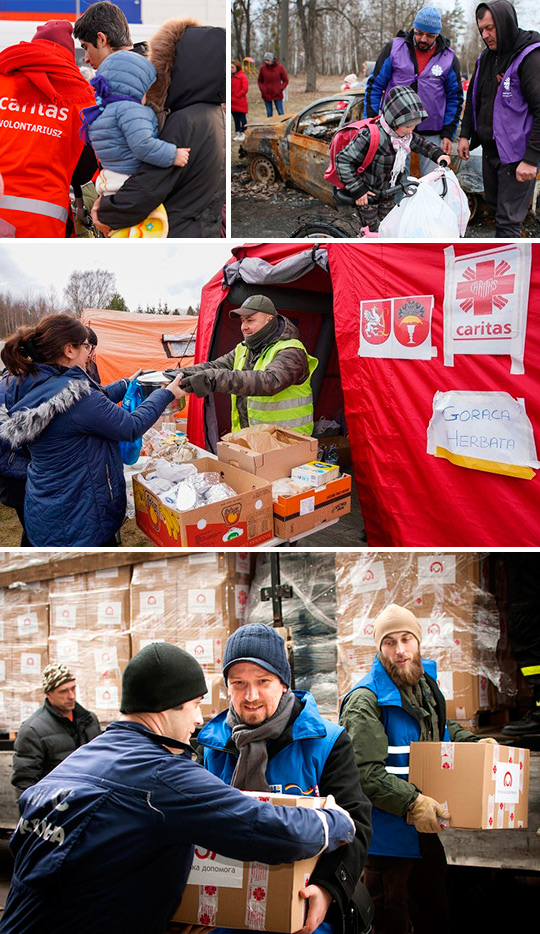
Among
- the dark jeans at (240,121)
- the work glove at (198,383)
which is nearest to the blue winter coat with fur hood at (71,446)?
the work glove at (198,383)

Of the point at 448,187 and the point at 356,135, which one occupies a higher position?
the point at 356,135

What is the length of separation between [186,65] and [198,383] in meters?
1.75

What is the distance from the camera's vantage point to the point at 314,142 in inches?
326

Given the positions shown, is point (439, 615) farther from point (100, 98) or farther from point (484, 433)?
point (100, 98)

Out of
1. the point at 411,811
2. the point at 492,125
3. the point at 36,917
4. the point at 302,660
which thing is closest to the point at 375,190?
the point at 492,125

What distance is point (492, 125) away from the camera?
535cm

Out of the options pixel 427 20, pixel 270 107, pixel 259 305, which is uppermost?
pixel 270 107

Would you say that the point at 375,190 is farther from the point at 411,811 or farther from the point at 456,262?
the point at 411,811

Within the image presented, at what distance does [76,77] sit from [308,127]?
15.2ft

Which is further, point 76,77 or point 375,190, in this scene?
point 375,190


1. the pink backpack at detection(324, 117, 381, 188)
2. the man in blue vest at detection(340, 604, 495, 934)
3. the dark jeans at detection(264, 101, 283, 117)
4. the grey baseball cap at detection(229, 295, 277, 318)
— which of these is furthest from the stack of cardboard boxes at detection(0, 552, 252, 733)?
the dark jeans at detection(264, 101, 283, 117)

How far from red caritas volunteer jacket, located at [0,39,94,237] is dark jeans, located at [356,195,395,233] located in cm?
186

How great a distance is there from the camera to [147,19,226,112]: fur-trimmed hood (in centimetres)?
404

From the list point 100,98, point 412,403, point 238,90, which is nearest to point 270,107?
point 238,90
